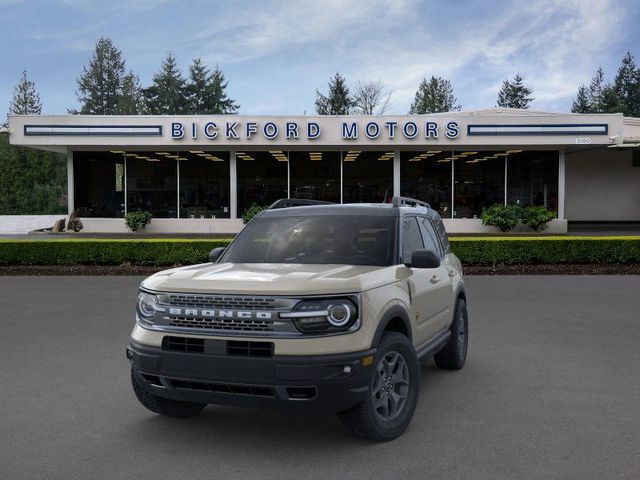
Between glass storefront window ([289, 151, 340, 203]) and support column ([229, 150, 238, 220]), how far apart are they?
101 inches

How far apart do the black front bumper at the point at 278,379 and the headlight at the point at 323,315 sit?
0.63ft

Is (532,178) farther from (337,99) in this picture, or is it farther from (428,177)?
(337,99)

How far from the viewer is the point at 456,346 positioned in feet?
21.5

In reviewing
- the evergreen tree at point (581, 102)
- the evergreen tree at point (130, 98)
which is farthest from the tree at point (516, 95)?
the evergreen tree at point (130, 98)

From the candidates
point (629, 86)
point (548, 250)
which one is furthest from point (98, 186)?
point (629, 86)

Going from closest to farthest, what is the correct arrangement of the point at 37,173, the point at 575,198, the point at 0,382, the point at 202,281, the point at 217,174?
the point at 202,281, the point at 0,382, the point at 217,174, the point at 575,198, the point at 37,173

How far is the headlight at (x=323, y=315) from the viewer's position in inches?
163

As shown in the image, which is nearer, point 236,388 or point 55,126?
point 236,388

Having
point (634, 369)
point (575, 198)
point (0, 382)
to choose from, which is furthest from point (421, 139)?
point (0, 382)

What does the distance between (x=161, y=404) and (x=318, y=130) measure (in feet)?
74.8

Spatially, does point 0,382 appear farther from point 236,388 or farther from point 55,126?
point 55,126

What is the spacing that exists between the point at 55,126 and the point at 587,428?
26.6 m

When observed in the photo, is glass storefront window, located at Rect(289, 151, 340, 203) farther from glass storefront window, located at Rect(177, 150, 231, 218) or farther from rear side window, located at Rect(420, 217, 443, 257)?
rear side window, located at Rect(420, 217, 443, 257)

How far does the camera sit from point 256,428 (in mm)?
4891
